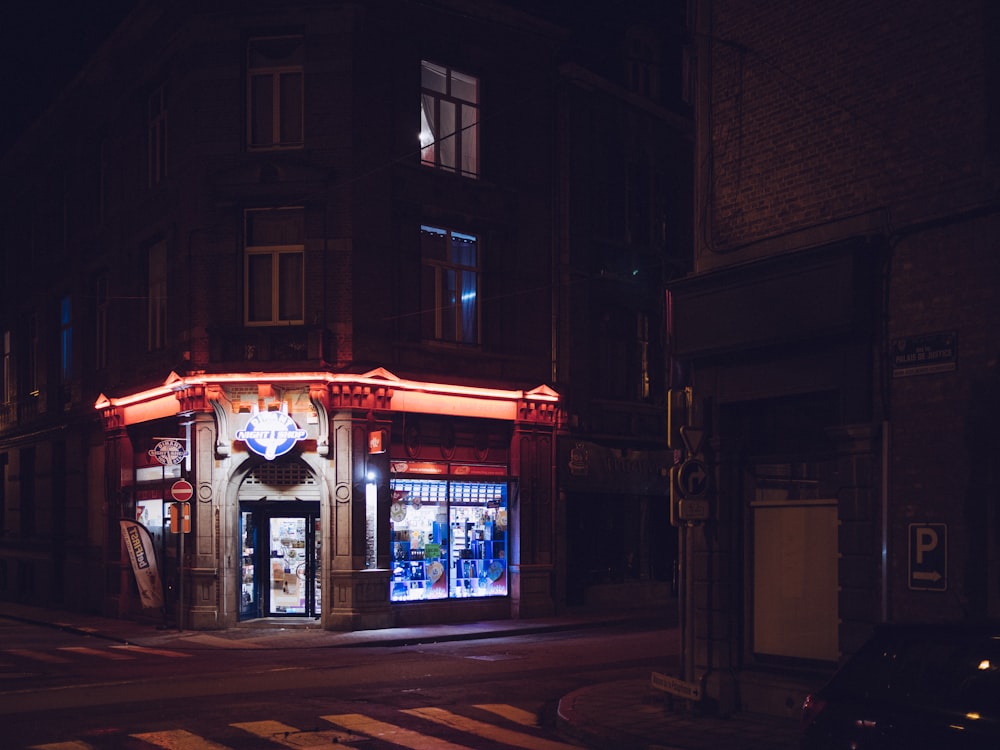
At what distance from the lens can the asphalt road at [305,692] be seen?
A: 11016 mm

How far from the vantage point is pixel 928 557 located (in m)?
10.7

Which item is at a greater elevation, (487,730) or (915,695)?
(915,695)

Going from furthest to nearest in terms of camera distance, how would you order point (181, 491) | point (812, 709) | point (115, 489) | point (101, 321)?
point (101, 321) → point (115, 489) → point (181, 491) → point (812, 709)

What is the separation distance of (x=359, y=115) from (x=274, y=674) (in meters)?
12.0

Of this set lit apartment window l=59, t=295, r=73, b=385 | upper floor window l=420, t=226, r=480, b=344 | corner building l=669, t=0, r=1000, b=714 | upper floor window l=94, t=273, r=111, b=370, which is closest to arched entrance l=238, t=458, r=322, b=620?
upper floor window l=420, t=226, r=480, b=344

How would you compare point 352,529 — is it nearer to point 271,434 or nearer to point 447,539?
point 271,434

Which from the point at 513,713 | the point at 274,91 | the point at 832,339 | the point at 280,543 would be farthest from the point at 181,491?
the point at 832,339

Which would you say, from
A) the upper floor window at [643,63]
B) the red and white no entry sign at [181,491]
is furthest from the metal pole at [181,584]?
the upper floor window at [643,63]

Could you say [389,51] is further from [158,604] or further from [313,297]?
[158,604]

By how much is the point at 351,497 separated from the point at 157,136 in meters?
10.1

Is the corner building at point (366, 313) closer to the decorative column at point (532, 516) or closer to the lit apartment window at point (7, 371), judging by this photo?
the decorative column at point (532, 516)

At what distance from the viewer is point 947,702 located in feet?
20.0

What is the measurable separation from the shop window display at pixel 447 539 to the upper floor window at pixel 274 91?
7722mm

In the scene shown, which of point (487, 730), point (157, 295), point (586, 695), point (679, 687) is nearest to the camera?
point (487, 730)
